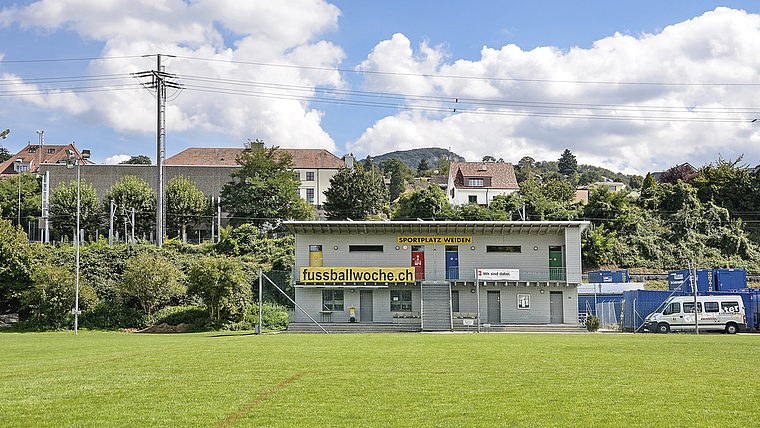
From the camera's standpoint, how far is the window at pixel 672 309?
103ft

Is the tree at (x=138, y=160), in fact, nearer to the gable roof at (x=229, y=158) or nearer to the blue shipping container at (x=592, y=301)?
the gable roof at (x=229, y=158)

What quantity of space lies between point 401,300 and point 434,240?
4521mm

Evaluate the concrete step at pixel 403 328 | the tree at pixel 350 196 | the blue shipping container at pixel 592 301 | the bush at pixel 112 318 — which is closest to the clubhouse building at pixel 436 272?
the concrete step at pixel 403 328

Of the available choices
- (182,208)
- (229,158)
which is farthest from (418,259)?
(229,158)

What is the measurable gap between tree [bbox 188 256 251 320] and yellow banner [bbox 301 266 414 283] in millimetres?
4110

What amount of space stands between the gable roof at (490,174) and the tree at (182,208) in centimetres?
3790

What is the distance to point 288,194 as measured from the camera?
205ft

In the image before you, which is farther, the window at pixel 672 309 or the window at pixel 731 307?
the window at pixel 672 309

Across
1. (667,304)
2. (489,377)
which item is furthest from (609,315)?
(489,377)

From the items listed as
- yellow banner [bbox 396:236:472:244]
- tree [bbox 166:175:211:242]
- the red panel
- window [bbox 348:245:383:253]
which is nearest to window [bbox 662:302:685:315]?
yellow banner [bbox 396:236:472:244]

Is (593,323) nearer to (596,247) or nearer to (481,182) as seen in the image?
(596,247)

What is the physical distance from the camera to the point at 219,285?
1433 inches

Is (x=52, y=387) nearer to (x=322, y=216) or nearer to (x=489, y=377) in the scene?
(x=489, y=377)

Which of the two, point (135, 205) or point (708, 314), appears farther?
point (135, 205)
